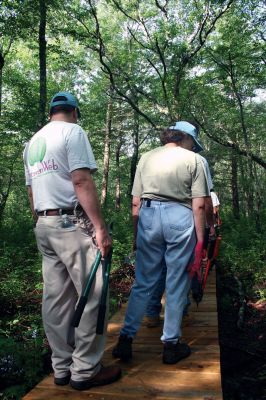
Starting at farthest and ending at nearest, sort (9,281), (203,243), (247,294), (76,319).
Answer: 1. (247,294)
2. (9,281)
3. (203,243)
4. (76,319)

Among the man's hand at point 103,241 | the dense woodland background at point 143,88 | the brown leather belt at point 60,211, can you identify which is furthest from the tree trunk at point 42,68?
the man's hand at point 103,241

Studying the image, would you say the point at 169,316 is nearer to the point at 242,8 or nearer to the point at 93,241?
the point at 93,241

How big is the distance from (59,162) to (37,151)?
0.27m

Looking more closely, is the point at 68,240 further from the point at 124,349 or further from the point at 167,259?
the point at 124,349

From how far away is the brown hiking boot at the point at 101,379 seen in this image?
2834 millimetres

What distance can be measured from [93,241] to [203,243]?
1.23 m

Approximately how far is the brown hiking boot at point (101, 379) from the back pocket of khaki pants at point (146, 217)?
1.28m

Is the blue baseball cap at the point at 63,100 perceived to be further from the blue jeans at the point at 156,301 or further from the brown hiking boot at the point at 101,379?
the blue jeans at the point at 156,301

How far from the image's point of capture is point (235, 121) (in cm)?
1759

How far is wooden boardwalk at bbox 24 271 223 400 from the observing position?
2783mm

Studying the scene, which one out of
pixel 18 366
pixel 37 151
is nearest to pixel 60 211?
pixel 37 151

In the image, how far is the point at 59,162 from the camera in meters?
2.81

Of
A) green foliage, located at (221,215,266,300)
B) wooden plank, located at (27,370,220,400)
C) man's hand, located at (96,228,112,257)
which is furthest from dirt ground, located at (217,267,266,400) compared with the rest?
man's hand, located at (96,228,112,257)

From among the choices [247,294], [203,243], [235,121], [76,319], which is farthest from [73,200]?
[235,121]
